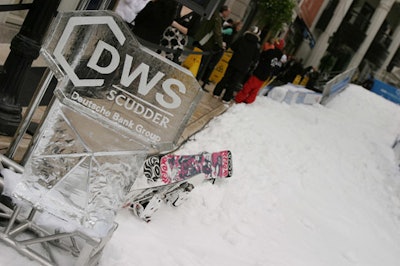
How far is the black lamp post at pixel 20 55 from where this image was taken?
3363mm

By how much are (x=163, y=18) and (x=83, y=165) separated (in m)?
3.64

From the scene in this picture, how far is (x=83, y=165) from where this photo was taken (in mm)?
2273

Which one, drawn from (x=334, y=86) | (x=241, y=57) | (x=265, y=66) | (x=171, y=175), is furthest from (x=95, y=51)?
(x=334, y=86)

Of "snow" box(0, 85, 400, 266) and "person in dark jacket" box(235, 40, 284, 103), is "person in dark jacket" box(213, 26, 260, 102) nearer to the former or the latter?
"person in dark jacket" box(235, 40, 284, 103)

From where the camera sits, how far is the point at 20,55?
3.40 meters

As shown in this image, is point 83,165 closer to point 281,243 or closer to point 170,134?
point 170,134

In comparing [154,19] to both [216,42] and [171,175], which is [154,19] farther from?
[216,42]

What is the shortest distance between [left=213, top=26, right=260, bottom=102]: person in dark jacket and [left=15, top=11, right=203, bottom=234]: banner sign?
7.08 metres

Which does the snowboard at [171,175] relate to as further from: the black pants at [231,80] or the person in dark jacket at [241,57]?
the black pants at [231,80]

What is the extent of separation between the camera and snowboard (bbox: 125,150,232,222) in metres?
3.44

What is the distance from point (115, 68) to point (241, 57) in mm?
7207

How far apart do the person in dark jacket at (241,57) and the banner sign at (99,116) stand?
7.08 m

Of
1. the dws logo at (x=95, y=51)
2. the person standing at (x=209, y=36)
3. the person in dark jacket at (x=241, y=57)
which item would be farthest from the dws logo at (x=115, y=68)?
the person in dark jacket at (x=241, y=57)

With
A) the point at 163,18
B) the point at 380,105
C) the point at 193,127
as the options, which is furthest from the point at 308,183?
the point at 380,105
